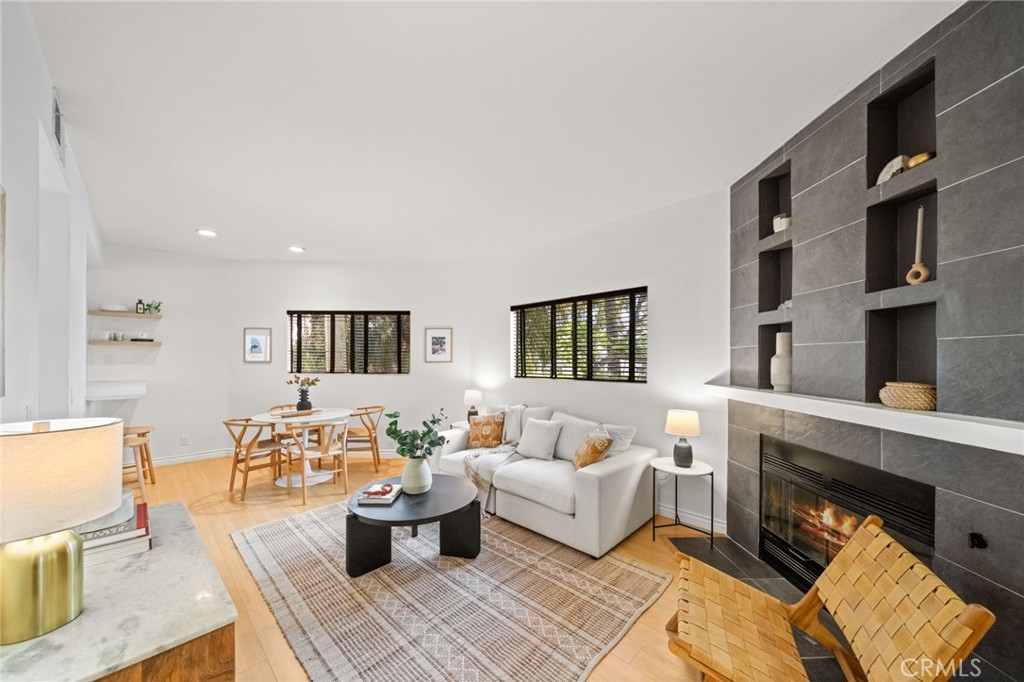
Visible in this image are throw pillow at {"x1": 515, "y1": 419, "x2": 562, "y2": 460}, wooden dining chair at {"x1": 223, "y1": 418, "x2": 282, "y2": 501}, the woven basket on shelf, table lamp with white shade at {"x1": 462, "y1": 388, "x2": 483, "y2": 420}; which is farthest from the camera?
table lamp with white shade at {"x1": 462, "y1": 388, "x2": 483, "y2": 420}

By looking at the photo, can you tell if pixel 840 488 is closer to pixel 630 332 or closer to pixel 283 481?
pixel 630 332

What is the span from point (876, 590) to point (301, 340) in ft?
19.8

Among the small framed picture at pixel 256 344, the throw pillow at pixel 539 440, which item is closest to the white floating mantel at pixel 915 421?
the throw pillow at pixel 539 440

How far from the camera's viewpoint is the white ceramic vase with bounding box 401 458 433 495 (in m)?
2.83

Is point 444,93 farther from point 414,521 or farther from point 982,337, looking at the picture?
point 982,337

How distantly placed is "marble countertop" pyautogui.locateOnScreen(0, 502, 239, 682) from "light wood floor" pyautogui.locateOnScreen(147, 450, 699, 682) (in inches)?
37.1

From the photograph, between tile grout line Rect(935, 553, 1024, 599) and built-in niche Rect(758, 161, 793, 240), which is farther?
built-in niche Rect(758, 161, 793, 240)

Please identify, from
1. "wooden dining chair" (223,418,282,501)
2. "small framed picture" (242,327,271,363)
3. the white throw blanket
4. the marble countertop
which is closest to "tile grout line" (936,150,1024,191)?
the marble countertop

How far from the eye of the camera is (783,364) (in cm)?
257

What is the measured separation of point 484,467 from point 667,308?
6.89 ft

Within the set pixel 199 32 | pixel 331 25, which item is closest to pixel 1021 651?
pixel 331 25

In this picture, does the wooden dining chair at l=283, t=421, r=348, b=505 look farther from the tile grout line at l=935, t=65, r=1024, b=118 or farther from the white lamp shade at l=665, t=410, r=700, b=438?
the tile grout line at l=935, t=65, r=1024, b=118

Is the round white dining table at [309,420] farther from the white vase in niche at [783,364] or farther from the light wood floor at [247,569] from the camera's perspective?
the white vase in niche at [783,364]

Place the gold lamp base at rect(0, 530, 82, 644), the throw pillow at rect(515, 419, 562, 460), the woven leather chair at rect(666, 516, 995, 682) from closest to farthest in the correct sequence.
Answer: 1. the gold lamp base at rect(0, 530, 82, 644)
2. the woven leather chair at rect(666, 516, 995, 682)
3. the throw pillow at rect(515, 419, 562, 460)
